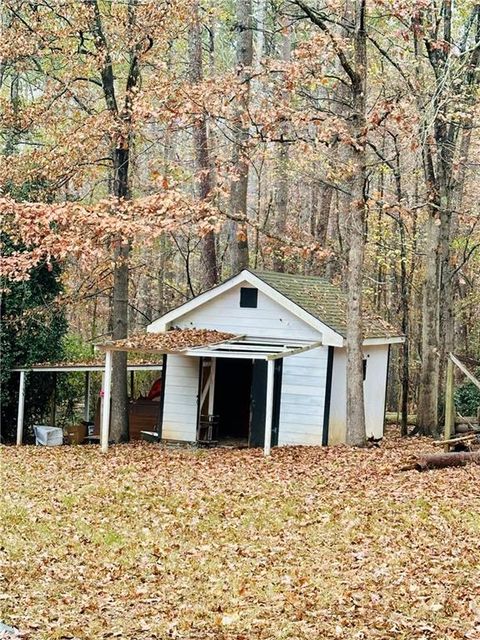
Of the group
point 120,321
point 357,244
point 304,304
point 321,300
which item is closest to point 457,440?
point 357,244

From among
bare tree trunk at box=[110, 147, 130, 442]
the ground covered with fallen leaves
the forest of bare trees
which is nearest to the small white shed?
bare tree trunk at box=[110, 147, 130, 442]

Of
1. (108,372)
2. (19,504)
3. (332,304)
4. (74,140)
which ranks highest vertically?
(74,140)

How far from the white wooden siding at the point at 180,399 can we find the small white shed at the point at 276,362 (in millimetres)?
24

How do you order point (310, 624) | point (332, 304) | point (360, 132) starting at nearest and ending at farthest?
point (310, 624) → point (360, 132) → point (332, 304)

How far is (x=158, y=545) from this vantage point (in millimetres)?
10516

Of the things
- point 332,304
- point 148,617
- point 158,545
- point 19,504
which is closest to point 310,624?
point 148,617

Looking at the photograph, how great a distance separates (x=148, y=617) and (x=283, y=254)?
23.8m

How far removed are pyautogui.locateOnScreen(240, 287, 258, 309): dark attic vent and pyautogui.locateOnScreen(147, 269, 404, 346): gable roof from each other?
9.3 inches

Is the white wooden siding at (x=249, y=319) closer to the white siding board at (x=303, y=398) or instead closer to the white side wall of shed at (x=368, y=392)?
the white siding board at (x=303, y=398)

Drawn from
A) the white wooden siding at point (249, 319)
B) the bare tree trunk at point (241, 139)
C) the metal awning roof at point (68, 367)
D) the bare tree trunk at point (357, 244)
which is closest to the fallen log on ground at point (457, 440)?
the bare tree trunk at point (357, 244)

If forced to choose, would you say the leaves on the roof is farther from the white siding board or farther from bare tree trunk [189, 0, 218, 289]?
bare tree trunk [189, 0, 218, 289]

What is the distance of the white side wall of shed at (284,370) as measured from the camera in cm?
2031

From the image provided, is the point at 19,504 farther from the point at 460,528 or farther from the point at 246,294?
the point at 246,294

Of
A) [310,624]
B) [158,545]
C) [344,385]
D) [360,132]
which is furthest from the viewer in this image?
[344,385]
